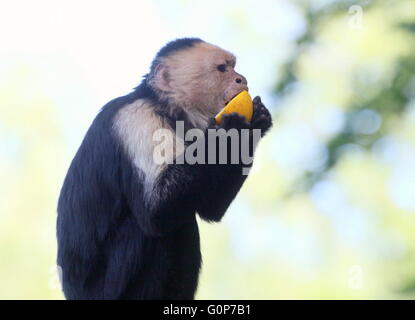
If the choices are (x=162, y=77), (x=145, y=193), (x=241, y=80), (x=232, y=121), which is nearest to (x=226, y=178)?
(x=232, y=121)

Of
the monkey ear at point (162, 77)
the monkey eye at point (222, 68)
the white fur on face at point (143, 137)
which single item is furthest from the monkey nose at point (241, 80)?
the white fur on face at point (143, 137)

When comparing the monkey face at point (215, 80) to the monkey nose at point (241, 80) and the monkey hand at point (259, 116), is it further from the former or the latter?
Answer: the monkey hand at point (259, 116)

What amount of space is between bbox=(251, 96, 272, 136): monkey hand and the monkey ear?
58 centimetres

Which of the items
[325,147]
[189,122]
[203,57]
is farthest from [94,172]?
[325,147]

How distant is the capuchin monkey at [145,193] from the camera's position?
391 cm

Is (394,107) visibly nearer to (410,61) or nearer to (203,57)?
(410,61)

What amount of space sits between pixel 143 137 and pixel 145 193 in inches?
12.5

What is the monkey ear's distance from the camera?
4.40 metres

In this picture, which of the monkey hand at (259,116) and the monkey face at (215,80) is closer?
the monkey hand at (259,116)

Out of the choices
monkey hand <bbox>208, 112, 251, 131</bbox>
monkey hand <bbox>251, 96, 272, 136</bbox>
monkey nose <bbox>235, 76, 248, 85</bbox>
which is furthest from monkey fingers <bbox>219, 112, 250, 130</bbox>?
monkey nose <bbox>235, 76, 248, 85</bbox>

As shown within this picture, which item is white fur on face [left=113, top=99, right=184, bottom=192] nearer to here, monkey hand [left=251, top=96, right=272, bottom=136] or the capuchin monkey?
the capuchin monkey
